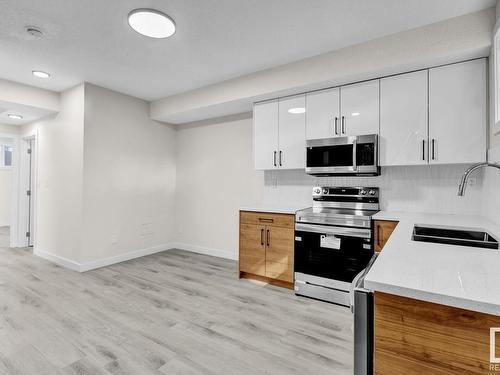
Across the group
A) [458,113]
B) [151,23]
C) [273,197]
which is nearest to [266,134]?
[273,197]

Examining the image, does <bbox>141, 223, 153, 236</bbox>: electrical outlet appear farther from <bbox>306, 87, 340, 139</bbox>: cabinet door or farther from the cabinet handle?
<bbox>306, 87, 340, 139</bbox>: cabinet door

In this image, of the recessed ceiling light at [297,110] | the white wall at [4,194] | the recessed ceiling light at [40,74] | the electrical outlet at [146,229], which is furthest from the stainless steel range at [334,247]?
the white wall at [4,194]

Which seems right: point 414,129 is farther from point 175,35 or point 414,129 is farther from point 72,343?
point 72,343

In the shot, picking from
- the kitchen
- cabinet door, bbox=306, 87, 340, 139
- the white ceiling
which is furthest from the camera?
cabinet door, bbox=306, 87, 340, 139

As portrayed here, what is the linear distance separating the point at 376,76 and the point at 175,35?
203 cm

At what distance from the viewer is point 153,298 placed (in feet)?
9.44

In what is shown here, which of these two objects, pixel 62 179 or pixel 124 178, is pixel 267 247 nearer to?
pixel 124 178

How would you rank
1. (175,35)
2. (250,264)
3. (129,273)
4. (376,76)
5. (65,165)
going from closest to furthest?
(175,35), (376,76), (250,264), (129,273), (65,165)

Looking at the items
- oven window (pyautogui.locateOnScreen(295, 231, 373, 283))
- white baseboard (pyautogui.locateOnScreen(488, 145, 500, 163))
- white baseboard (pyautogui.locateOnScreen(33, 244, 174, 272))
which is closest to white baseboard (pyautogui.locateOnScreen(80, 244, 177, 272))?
white baseboard (pyautogui.locateOnScreen(33, 244, 174, 272))

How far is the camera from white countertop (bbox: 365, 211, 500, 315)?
0.75 metres

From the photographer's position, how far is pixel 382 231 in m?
2.54

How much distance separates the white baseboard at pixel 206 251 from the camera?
4395 millimetres

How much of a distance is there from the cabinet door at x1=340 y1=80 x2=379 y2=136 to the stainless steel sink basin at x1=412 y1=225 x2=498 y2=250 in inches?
47.1

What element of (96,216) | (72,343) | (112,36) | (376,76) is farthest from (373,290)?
(96,216)
